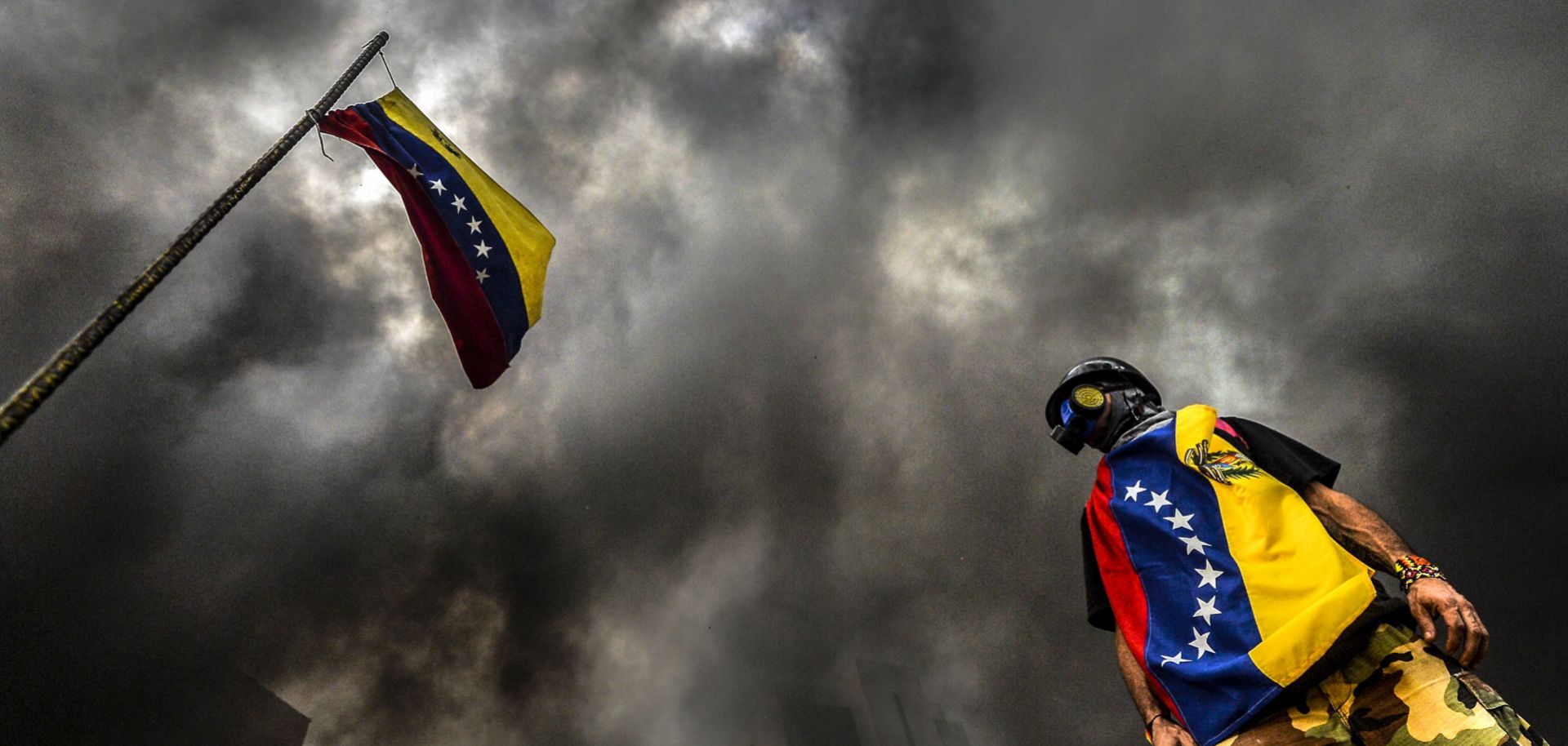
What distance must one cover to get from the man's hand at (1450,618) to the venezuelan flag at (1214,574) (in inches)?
8.7

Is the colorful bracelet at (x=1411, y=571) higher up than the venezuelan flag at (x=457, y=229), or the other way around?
the venezuelan flag at (x=457, y=229)

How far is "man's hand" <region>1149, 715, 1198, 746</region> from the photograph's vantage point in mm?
3912

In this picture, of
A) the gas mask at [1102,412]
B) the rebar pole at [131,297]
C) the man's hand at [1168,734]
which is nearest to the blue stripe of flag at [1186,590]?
the man's hand at [1168,734]

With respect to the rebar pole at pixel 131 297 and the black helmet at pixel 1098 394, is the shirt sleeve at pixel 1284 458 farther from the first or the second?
the rebar pole at pixel 131 297

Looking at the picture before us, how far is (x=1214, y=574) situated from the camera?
3896 mm

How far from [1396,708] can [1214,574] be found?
985mm

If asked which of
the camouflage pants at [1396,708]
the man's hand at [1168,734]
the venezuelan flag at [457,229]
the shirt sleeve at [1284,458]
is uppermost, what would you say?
the venezuelan flag at [457,229]

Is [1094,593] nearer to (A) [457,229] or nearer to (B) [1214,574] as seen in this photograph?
(B) [1214,574]

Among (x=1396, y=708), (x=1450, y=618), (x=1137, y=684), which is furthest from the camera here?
(x=1137, y=684)

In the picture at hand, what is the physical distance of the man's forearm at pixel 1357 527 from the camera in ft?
11.0

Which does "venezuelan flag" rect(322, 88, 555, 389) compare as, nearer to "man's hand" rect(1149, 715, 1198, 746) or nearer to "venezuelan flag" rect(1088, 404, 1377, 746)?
"venezuelan flag" rect(1088, 404, 1377, 746)

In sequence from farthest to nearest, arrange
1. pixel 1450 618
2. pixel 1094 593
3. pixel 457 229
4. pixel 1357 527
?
pixel 457 229 < pixel 1094 593 < pixel 1357 527 < pixel 1450 618

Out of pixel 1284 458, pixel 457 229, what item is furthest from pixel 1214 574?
pixel 457 229

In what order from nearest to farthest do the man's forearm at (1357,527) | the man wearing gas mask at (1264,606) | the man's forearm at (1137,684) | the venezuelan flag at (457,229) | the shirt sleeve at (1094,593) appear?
the man wearing gas mask at (1264,606) < the man's forearm at (1357,527) < the man's forearm at (1137,684) < the shirt sleeve at (1094,593) < the venezuelan flag at (457,229)
